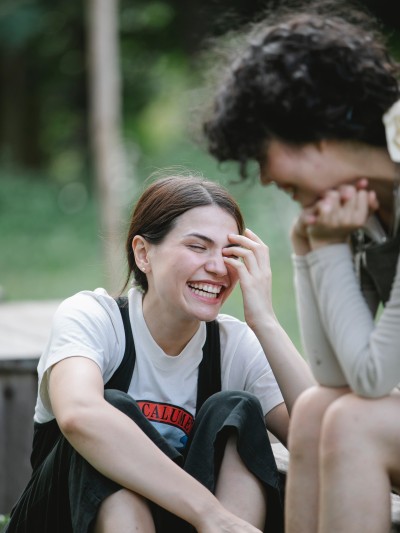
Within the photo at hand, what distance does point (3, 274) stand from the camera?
11.6 m

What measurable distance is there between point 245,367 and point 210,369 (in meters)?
0.12

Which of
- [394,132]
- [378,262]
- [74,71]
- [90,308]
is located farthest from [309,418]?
[74,71]

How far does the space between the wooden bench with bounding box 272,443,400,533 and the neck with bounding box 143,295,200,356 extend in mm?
463

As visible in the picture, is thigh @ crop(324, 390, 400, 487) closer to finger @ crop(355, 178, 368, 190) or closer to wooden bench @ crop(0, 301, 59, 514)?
finger @ crop(355, 178, 368, 190)

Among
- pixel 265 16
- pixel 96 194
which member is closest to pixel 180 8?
pixel 96 194

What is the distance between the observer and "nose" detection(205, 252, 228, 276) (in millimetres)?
3002

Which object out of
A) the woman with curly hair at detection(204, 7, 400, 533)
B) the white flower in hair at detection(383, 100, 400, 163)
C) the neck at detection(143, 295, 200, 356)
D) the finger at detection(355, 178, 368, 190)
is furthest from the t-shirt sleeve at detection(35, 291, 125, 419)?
the white flower in hair at detection(383, 100, 400, 163)

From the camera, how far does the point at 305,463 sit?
7.95 ft

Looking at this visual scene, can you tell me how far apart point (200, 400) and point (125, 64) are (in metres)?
Result: 14.8

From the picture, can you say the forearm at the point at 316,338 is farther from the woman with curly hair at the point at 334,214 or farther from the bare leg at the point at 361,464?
the bare leg at the point at 361,464

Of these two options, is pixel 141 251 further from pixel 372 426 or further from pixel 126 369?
pixel 372 426

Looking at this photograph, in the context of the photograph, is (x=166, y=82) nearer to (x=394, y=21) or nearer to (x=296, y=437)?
(x=394, y=21)

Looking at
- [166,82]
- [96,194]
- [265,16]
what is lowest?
[96,194]

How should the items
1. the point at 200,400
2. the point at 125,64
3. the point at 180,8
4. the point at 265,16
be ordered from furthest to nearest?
the point at 125,64, the point at 180,8, the point at 200,400, the point at 265,16
